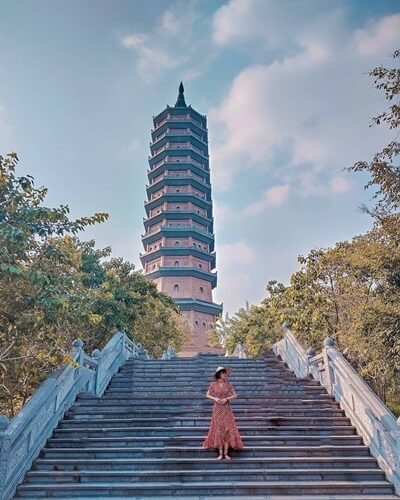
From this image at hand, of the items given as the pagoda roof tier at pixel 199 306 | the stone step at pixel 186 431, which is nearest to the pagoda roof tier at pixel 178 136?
the pagoda roof tier at pixel 199 306

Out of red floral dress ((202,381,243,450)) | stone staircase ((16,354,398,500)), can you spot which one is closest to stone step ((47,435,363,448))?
stone staircase ((16,354,398,500))

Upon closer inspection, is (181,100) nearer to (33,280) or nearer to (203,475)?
(33,280)

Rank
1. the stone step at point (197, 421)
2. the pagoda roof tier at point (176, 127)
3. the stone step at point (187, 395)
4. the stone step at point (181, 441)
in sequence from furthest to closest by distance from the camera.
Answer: the pagoda roof tier at point (176, 127)
the stone step at point (187, 395)
the stone step at point (197, 421)
the stone step at point (181, 441)

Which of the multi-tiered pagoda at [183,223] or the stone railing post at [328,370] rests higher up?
the multi-tiered pagoda at [183,223]

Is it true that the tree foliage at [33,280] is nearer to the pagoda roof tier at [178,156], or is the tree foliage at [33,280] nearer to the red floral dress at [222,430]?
the red floral dress at [222,430]

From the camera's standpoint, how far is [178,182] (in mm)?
32281

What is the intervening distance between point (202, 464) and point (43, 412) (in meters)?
2.52

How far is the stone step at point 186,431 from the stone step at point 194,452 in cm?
47

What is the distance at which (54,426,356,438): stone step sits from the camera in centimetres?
595

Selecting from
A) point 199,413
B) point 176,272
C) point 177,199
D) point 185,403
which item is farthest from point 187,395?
point 177,199

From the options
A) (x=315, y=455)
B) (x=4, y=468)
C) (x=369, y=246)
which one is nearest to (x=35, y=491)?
(x=4, y=468)

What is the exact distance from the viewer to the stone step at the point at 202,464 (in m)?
5.11

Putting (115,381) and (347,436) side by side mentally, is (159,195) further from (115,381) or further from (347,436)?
(347,436)

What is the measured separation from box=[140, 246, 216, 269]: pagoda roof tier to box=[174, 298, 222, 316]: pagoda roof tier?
378cm
